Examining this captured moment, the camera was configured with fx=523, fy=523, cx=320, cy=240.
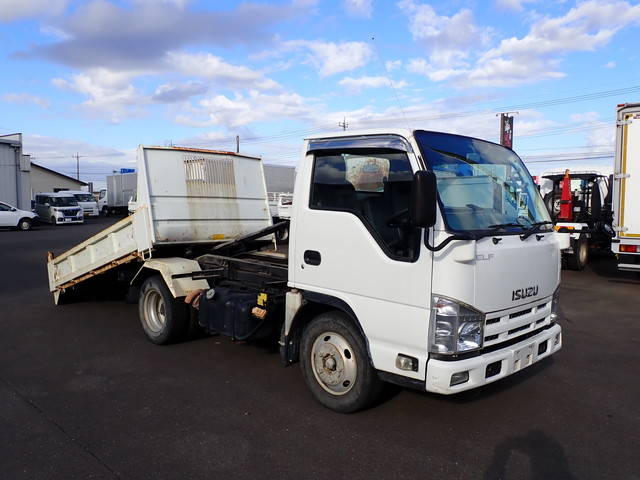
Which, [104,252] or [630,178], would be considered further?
[630,178]

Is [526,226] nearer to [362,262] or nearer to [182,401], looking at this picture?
[362,262]

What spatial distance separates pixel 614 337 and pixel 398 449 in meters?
4.63

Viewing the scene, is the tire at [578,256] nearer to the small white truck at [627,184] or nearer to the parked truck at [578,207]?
the parked truck at [578,207]

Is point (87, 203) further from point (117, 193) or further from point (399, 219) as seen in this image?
point (399, 219)

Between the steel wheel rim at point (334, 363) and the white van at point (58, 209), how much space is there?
3142cm

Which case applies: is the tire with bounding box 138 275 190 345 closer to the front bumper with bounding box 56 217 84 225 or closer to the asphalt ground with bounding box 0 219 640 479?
the asphalt ground with bounding box 0 219 640 479

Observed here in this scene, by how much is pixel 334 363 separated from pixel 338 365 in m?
0.05

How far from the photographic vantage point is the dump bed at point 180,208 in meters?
6.48

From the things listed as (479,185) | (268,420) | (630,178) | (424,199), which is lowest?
(268,420)

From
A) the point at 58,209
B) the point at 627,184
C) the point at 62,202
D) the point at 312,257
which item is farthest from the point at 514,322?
the point at 62,202

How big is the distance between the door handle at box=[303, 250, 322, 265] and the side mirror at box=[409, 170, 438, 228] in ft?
3.87

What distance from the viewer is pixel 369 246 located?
4.10 meters

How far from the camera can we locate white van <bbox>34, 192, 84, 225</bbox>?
104 ft

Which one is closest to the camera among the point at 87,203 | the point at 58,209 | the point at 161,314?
the point at 161,314
